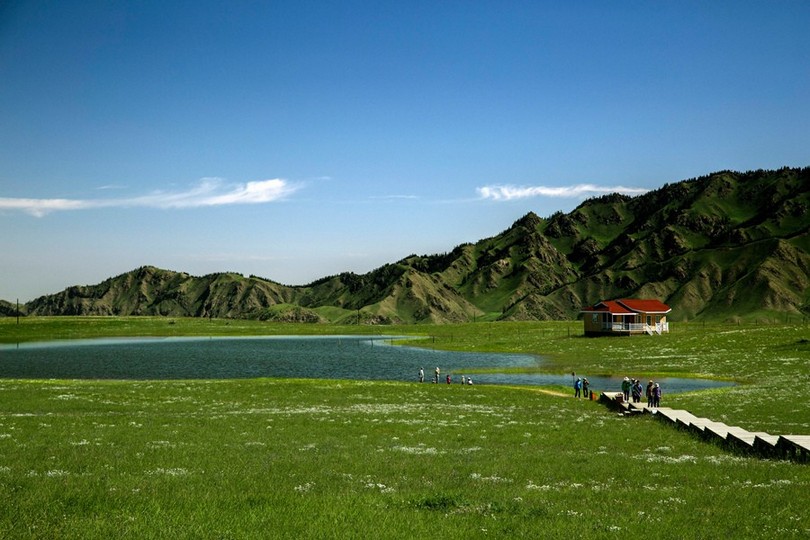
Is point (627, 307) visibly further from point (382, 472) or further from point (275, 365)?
point (382, 472)

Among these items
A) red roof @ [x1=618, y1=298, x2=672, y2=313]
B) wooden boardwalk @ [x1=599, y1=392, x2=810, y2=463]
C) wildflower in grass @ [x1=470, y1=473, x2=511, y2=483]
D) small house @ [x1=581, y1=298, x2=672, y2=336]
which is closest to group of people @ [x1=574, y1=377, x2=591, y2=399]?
wooden boardwalk @ [x1=599, y1=392, x2=810, y2=463]

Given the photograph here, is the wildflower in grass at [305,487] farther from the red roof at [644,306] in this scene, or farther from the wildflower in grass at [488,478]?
the red roof at [644,306]

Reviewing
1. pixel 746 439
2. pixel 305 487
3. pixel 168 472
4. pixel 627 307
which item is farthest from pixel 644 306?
pixel 168 472

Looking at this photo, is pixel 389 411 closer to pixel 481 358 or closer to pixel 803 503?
pixel 803 503

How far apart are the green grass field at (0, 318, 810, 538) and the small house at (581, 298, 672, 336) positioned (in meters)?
105

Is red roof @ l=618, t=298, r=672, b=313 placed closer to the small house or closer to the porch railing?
the small house

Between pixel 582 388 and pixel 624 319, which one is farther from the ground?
pixel 624 319

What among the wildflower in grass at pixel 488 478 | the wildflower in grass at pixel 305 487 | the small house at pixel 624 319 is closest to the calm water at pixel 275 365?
the small house at pixel 624 319

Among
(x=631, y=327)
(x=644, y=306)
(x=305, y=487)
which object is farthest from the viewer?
(x=644, y=306)

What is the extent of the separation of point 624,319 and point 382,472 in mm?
147333

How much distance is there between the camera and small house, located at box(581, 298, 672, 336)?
15488 centimetres

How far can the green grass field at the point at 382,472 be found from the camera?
13938 millimetres

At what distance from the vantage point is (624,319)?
15788 cm

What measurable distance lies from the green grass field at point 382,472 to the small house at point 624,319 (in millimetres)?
105145
